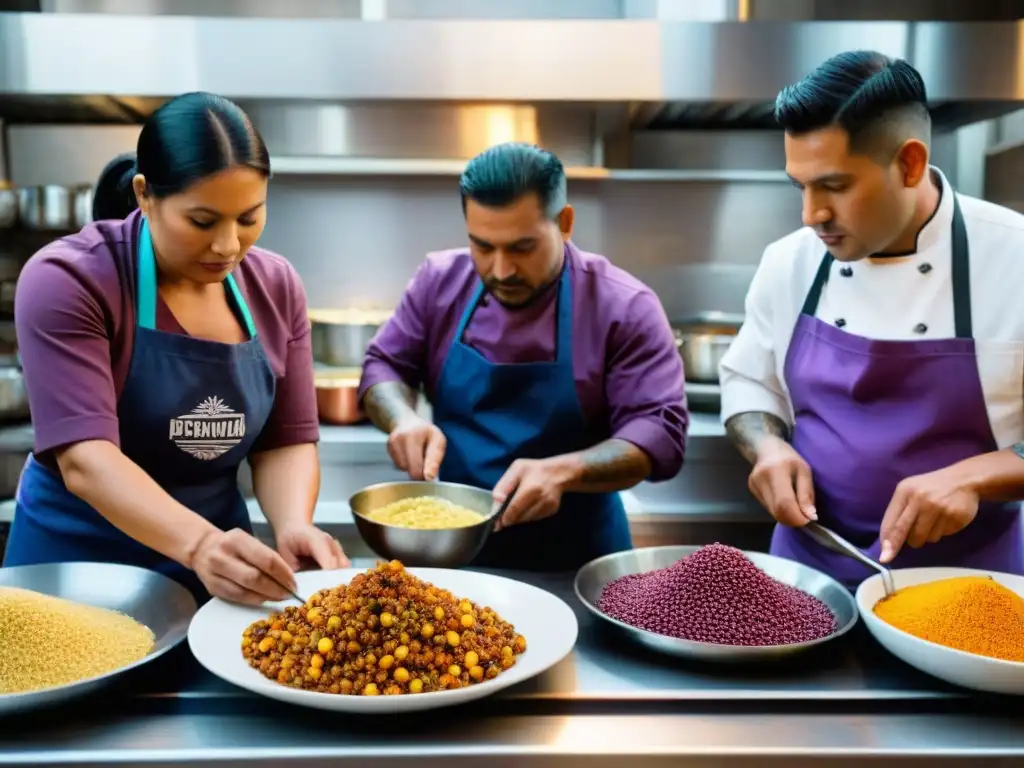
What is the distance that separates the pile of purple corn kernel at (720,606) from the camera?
1243mm

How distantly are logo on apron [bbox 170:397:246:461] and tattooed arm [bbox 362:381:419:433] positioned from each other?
17.8 inches

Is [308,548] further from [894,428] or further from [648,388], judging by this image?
[894,428]

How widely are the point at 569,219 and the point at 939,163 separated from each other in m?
2.19

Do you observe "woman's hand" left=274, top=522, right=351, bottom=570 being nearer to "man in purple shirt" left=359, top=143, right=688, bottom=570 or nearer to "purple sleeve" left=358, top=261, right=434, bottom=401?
"man in purple shirt" left=359, top=143, right=688, bottom=570

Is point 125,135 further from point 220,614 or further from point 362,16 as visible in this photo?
point 220,614

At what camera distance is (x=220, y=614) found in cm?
129

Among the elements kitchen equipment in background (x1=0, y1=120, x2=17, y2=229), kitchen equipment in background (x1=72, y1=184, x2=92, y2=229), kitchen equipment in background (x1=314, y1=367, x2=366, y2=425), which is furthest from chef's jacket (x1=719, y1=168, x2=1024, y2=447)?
kitchen equipment in background (x1=0, y1=120, x2=17, y2=229)

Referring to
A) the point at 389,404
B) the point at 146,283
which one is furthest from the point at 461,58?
the point at 146,283

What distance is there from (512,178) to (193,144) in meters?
0.69

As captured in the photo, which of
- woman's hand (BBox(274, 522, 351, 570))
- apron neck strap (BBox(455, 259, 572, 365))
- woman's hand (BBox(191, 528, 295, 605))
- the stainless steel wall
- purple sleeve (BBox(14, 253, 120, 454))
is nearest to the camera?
woman's hand (BBox(191, 528, 295, 605))

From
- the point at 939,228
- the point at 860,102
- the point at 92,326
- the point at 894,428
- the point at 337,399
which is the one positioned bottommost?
the point at 337,399

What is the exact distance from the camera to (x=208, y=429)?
5.30 ft

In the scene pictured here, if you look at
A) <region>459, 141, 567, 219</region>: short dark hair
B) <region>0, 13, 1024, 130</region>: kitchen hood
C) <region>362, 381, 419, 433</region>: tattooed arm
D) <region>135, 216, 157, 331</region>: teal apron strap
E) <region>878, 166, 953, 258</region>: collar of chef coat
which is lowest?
<region>362, 381, 419, 433</region>: tattooed arm

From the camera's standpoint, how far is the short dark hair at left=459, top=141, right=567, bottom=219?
183 centimetres
